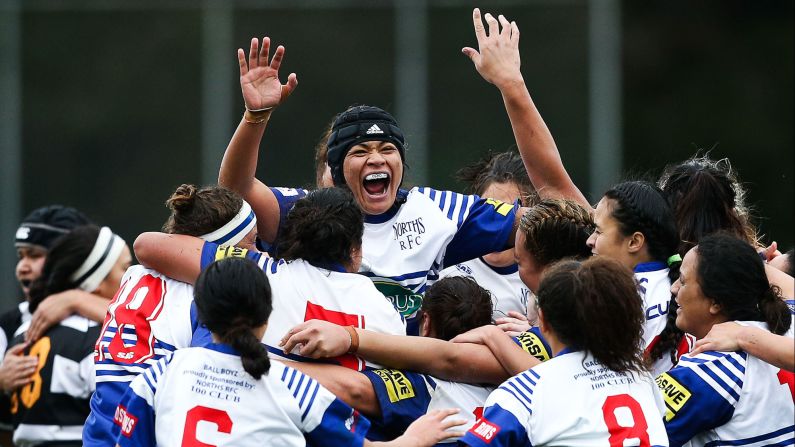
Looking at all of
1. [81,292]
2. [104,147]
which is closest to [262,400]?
[81,292]

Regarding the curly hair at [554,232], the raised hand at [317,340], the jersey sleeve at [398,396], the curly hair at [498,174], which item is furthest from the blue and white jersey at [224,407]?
the curly hair at [498,174]

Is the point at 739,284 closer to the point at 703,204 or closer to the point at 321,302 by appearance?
the point at 703,204

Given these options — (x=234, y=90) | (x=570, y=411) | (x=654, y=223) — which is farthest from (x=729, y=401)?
(x=234, y=90)

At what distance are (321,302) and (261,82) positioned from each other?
1048mm

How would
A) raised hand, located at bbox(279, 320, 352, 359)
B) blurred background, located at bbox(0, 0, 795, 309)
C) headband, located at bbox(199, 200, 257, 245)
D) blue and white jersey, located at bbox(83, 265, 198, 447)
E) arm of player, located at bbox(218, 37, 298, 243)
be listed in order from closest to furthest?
1. raised hand, located at bbox(279, 320, 352, 359)
2. blue and white jersey, located at bbox(83, 265, 198, 447)
3. headband, located at bbox(199, 200, 257, 245)
4. arm of player, located at bbox(218, 37, 298, 243)
5. blurred background, located at bbox(0, 0, 795, 309)

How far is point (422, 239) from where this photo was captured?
187 inches

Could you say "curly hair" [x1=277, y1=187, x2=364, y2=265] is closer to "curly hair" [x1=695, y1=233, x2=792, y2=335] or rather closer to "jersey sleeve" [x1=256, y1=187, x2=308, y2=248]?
"jersey sleeve" [x1=256, y1=187, x2=308, y2=248]

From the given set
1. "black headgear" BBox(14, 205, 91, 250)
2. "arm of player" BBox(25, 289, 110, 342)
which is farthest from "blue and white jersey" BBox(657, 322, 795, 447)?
"black headgear" BBox(14, 205, 91, 250)

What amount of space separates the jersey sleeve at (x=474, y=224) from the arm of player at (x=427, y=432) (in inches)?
41.5

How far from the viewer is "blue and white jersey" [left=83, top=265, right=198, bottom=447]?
4281 mm

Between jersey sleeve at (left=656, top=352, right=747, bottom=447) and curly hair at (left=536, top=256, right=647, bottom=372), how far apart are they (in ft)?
0.72

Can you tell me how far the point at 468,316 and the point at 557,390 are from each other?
708 mm

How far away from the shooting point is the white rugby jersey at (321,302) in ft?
13.3

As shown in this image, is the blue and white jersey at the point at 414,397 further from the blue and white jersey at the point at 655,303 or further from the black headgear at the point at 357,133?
the black headgear at the point at 357,133
